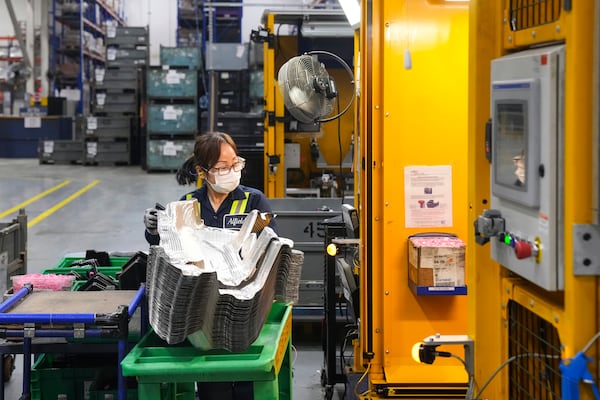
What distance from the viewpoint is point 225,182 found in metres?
3.82

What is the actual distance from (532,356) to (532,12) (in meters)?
0.96

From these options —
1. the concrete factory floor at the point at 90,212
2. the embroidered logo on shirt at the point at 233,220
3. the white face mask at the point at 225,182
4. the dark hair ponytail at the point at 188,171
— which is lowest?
the concrete factory floor at the point at 90,212

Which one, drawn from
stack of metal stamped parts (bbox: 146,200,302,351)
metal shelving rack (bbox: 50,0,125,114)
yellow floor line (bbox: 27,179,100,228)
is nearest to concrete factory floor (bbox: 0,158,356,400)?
yellow floor line (bbox: 27,179,100,228)

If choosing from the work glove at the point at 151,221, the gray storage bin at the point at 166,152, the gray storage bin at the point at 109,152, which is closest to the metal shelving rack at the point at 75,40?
the gray storage bin at the point at 109,152

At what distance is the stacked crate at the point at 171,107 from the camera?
16562mm

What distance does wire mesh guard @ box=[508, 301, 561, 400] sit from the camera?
2109 mm

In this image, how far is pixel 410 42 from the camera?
3766 mm

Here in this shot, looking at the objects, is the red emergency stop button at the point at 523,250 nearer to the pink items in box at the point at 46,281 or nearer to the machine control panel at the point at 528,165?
the machine control panel at the point at 528,165

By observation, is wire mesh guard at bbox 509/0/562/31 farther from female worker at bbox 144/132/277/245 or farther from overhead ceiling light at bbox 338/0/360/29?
overhead ceiling light at bbox 338/0/360/29

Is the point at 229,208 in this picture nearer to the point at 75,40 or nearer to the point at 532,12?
the point at 532,12

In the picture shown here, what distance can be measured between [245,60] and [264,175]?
25.7 ft

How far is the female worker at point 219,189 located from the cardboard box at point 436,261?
0.79 metres

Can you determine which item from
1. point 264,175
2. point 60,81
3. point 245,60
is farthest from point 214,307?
point 60,81

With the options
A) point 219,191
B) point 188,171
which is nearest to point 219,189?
point 219,191
